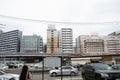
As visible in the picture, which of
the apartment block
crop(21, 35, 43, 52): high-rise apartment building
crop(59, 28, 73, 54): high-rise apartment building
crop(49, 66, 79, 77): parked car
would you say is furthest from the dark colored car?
the apartment block

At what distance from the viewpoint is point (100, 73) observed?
1836 cm

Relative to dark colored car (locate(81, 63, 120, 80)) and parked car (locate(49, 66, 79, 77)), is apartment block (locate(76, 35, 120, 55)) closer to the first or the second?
parked car (locate(49, 66, 79, 77))

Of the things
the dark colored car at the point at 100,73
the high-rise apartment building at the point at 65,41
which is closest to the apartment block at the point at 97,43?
the high-rise apartment building at the point at 65,41

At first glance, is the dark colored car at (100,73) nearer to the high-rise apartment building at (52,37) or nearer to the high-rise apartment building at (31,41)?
the high-rise apartment building at (31,41)

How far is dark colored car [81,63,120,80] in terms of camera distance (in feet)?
57.9

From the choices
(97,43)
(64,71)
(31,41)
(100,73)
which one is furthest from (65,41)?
(100,73)

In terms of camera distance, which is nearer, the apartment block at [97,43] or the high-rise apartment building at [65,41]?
the high-rise apartment building at [65,41]

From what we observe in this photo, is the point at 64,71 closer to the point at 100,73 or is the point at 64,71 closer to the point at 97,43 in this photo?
the point at 100,73

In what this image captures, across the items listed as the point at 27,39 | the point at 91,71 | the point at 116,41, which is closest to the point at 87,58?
the point at 116,41

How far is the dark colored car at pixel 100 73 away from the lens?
57.9 ft

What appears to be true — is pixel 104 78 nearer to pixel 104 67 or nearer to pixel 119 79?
pixel 119 79

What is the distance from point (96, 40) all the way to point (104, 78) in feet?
330

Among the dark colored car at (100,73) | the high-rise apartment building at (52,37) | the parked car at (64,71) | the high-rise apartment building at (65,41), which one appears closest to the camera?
the dark colored car at (100,73)

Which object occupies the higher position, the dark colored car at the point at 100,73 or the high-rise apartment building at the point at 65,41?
the high-rise apartment building at the point at 65,41
